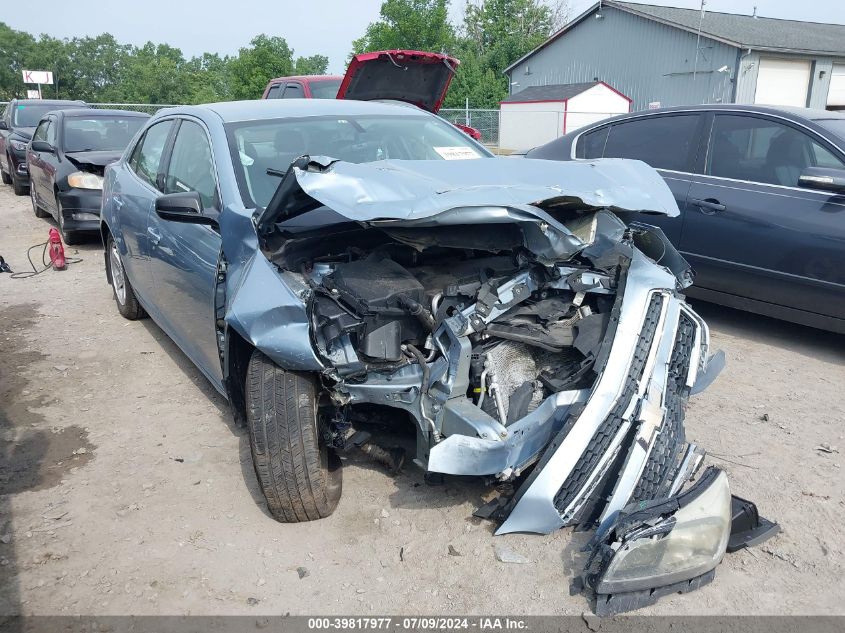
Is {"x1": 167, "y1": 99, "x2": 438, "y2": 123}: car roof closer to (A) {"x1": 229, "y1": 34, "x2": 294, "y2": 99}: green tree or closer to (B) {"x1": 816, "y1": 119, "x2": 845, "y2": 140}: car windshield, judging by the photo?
(B) {"x1": 816, "y1": 119, "x2": 845, "y2": 140}: car windshield

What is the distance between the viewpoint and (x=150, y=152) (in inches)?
191

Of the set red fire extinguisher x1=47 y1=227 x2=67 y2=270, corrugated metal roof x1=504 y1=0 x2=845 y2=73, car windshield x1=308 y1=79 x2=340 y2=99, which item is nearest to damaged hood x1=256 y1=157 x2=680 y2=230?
red fire extinguisher x1=47 y1=227 x2=67 y2=270

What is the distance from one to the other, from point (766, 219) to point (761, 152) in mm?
584

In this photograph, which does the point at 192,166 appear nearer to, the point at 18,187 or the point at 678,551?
the point at 678,551

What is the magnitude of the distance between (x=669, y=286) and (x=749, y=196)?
2222 millimetres

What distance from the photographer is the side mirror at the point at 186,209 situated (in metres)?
3.38

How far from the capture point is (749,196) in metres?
4.80

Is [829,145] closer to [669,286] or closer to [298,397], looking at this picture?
[669,286]

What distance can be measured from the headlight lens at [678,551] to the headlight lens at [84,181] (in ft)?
26.7

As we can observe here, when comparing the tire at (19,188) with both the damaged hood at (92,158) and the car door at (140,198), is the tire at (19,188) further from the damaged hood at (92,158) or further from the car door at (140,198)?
the car door at (140,198)

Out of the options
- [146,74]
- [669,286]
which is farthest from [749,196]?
[146,74]

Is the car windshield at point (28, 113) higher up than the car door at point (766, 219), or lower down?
higher up

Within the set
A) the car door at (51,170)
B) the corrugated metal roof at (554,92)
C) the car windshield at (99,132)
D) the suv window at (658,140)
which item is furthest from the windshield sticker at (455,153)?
the corrugated metal roof at (554,92)

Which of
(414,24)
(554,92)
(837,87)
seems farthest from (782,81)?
(414,24)
